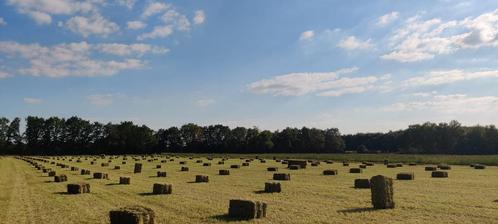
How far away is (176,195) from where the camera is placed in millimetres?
24531

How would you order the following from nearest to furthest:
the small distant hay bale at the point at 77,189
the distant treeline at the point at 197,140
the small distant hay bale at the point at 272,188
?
the small distant hay bale at the point at 272,188 < the small distant hay bale at the point at 77,189 < the distant treeline at the point at 197,140

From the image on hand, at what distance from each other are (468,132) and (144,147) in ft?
317

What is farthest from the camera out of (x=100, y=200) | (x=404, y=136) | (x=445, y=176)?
(x=404, y=136)

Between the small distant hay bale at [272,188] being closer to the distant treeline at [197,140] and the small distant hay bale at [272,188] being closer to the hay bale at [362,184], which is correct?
the hay bale at [362,184]

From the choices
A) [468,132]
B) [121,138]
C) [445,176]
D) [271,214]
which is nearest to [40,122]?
[121,138]

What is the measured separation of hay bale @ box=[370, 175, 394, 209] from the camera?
19.5 m

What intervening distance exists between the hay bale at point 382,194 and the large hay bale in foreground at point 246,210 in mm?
4453

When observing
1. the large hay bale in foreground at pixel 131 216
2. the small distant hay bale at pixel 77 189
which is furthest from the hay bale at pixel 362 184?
the large hay bale in foreground at pixel 131 216

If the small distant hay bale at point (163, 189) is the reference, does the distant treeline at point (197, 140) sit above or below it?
above

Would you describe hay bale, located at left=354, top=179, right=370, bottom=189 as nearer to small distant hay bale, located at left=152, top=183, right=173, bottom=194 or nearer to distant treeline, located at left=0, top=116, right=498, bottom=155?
small distant hay bale, located at left=152, top=183, right=173, bottom=194

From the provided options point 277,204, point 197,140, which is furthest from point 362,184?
point 197,140

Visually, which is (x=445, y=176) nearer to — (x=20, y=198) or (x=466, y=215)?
(x=466, y=215)

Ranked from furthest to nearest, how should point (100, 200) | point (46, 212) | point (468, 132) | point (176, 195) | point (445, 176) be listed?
point (468, 132), point (445, 176), point (176, 195), point (100, 200), point (46, 212)

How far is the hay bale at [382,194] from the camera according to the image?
19531 millimetres
